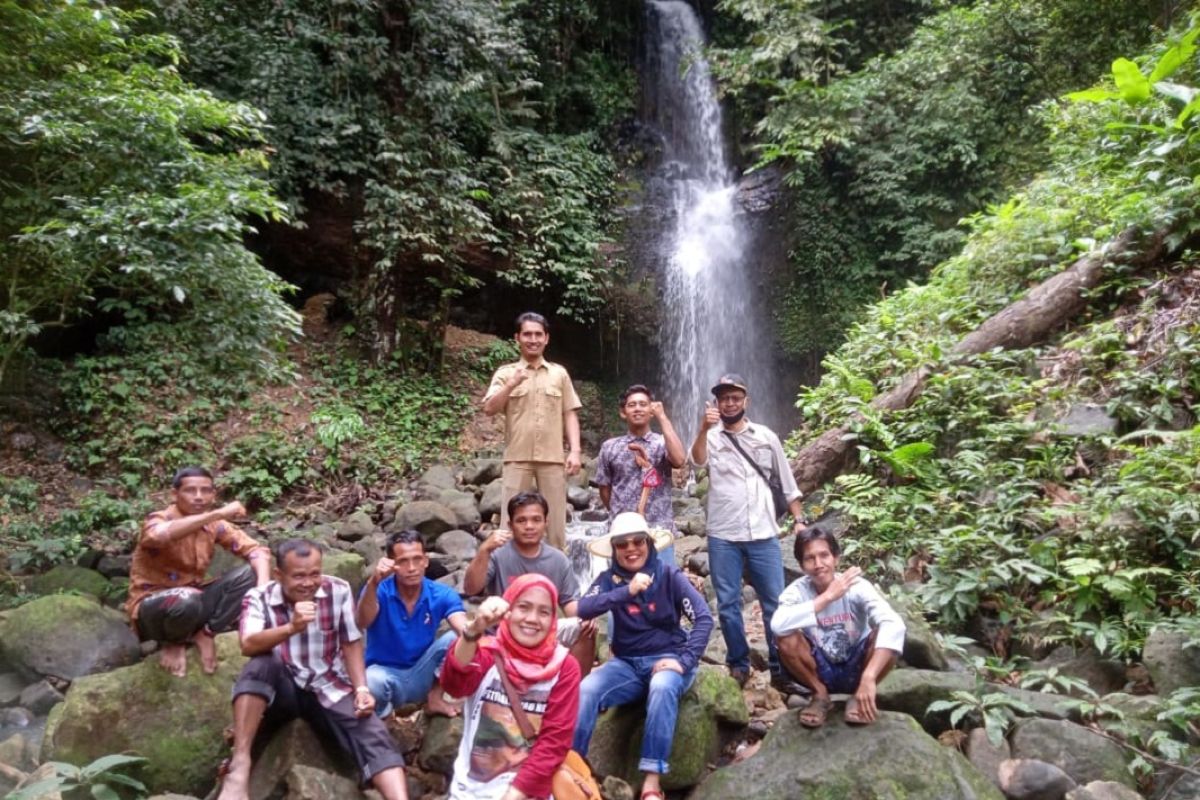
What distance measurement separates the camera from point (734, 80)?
A: 13.4m

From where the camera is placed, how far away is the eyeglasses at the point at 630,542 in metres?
3.67

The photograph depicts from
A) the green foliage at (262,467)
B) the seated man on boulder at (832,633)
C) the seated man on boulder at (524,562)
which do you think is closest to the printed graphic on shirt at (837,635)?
the seated man on boulder at (832,633)

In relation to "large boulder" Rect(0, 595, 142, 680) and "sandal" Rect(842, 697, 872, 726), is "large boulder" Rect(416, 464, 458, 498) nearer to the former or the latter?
"large boulder" Rect(0, 595, 142, 680)

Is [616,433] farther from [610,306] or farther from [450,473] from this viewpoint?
[450,473]

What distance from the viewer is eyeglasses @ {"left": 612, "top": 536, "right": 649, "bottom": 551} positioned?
367 centimetres

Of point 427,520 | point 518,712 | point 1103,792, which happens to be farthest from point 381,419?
point 1103,792

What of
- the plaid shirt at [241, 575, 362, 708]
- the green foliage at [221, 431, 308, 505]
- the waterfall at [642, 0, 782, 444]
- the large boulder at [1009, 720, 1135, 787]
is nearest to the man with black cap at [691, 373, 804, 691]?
the large boulder at [1009, 720, 1135, 787]

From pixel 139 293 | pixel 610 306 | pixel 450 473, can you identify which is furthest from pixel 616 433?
pixel 139 293

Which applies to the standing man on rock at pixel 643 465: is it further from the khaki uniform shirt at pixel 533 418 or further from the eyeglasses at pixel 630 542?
the eyeglasses at pixel 630 542

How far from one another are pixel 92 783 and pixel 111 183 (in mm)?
4746

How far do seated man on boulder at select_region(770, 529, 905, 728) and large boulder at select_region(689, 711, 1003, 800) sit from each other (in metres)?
0.08

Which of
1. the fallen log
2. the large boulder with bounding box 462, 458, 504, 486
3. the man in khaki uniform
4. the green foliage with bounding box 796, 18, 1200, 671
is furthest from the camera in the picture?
the large boulder with bounding box 462, 458, 504, 486

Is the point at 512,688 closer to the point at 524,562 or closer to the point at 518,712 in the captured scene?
the point at 518,712

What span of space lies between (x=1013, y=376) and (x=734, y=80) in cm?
893
